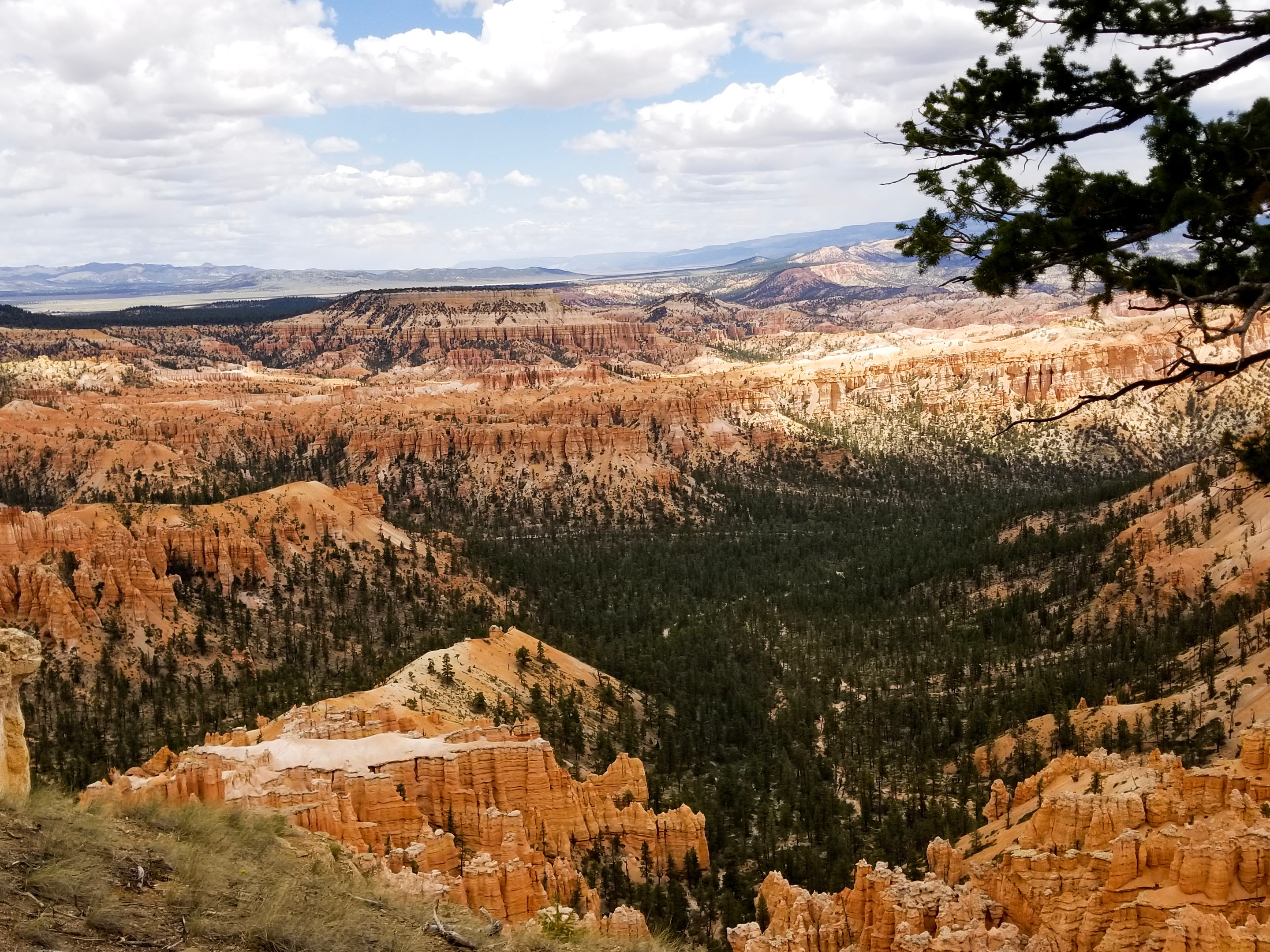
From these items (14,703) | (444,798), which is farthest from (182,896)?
(444,798)

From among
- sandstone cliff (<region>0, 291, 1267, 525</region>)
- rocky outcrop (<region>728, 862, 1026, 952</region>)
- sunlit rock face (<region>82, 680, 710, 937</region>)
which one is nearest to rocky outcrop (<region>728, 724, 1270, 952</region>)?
rocky outcrop (<region>728, 862, 1026, 952</region>)

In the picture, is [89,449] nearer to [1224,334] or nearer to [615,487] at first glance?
[615,487]

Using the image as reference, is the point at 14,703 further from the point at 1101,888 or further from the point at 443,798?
the point at 1101,888

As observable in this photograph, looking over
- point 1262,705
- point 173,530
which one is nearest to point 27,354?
point 173,530

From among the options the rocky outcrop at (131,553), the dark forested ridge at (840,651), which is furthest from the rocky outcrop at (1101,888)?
the rocky outcrop at (131,553)

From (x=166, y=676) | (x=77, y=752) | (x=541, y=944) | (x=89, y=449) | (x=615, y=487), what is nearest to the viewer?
(x=541, y=944)

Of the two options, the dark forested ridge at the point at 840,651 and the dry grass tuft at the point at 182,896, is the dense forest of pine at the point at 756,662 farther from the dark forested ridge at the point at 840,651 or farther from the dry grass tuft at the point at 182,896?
the dry grass tuft at the point at 182,896

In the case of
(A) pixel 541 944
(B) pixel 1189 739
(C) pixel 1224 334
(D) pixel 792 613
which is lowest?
(D) pixel 792 613
